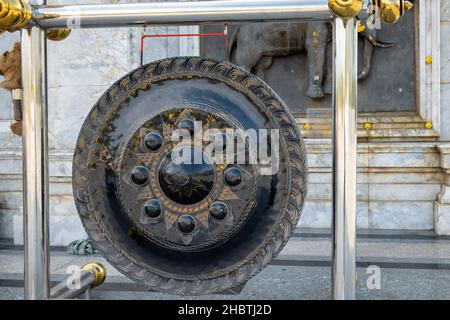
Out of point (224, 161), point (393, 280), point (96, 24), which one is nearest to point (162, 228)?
point (224, 161)

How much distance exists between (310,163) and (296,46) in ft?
2.96

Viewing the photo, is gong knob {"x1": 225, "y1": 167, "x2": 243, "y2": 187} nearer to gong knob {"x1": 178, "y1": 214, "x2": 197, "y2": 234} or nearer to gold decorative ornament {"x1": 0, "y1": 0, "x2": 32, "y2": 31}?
gong knob {"x1": 178, "y1": 214, "x2": 197, "y2": 234}

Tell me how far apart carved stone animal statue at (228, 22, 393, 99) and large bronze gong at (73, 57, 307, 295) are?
2591 mm

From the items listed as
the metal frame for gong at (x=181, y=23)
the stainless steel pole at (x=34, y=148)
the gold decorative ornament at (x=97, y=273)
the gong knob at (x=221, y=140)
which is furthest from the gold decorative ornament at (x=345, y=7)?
the gold decorative ornament at (x=97, y=273)

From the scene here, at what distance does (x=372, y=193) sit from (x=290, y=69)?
113cm

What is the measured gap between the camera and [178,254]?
1.53 m

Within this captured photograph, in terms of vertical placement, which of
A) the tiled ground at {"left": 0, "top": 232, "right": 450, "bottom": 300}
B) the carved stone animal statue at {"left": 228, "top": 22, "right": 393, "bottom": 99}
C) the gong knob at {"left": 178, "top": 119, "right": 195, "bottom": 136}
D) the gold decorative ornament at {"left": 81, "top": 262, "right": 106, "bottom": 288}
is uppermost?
the carved stone animal statue at {"left": 228, "top": 22, "right": 393, "bottom": 99}

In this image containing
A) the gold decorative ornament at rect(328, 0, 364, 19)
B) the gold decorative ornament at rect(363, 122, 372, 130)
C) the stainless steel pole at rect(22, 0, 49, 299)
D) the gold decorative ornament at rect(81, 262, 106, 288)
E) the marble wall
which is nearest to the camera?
the gold decorative ornament at rect(328, 0, 364, 19)

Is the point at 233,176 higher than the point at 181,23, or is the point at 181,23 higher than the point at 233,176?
the point at 181,23

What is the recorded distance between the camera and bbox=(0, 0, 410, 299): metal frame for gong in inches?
57.6

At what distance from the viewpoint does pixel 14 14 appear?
152 cm

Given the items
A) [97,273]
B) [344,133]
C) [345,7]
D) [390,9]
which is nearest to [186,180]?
[344,133]

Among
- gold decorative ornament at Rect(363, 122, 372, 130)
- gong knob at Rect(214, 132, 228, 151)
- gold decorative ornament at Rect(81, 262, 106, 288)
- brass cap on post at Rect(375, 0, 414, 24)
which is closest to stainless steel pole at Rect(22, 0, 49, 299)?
gong knob at Rect(214, 132, 228, 151)

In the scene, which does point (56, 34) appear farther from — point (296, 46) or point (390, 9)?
point (296, 46)
